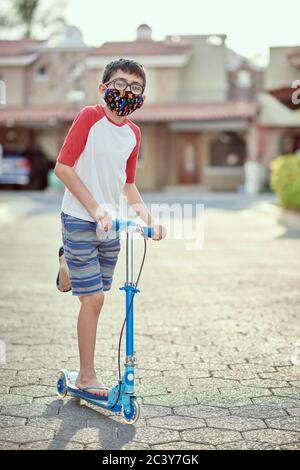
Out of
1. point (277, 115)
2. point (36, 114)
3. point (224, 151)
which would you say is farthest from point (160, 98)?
point (36, 114)

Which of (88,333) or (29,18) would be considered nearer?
(88,333)

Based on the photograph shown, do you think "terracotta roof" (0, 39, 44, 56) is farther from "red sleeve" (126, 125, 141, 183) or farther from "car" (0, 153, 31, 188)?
"red sleeve" (126, 125, 141, 183)

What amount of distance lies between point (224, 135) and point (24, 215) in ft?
55.8

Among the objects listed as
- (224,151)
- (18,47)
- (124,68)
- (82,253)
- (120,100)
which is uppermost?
(18,47)

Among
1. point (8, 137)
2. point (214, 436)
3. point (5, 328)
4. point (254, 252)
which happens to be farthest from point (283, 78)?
point (214, 436)

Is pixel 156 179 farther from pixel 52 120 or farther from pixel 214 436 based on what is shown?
pixel 214 436

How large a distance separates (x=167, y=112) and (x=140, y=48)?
442 cm

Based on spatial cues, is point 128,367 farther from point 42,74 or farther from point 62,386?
point 42,74

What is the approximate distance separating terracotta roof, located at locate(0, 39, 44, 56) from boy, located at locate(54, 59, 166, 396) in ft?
110

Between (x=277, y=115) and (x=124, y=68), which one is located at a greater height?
(x=277, y=115)

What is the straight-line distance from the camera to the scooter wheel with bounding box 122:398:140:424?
13.1ft

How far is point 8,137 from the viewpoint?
36875 millimetres

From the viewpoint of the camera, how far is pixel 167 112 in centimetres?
3281

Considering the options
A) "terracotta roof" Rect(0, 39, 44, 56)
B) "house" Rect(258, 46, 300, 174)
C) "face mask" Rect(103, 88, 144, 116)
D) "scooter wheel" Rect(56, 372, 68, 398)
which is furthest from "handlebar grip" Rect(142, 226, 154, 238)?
"terracotta roof" Rect(0, 39, 44, 56)
